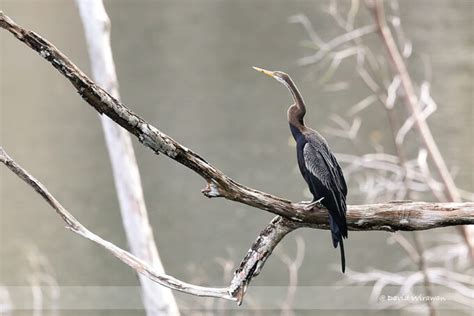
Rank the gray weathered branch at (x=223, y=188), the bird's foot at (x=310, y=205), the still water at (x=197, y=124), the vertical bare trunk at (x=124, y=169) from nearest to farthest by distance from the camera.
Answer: the gray weathered branch at (x=223, y=188) → the bird's foot at (x=310, y=205) → the vertical bare trunk at (x=124, y=169) → the still water at (x=197, y=124)

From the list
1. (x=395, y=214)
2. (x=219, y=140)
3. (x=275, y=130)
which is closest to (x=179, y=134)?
(x=219, y=140)

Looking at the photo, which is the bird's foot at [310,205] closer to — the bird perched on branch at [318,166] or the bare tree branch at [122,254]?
the bird perched on branch at [318,166]

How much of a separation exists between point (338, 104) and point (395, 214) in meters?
4.37

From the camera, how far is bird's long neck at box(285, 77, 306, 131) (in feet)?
A: 3.70

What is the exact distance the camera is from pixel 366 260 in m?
4.73

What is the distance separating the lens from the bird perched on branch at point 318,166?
1.12 m

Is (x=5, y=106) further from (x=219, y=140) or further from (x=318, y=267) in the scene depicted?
(x=318, y=267)

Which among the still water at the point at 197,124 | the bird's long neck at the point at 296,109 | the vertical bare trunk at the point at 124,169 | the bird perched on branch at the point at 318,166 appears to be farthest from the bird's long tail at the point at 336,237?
the still water at the point at 197,124

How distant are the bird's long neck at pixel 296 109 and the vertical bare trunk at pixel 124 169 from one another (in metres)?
1.51

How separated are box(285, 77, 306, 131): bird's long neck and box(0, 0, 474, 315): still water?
9.94 ft

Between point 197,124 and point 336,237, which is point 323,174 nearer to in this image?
point 336,237

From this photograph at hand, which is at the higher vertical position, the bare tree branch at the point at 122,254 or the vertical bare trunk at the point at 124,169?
the vertical bare trunk at the point at 124,169

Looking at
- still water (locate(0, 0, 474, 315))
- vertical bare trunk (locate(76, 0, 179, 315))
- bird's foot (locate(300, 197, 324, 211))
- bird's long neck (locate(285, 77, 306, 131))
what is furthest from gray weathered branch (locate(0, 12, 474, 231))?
still water (locate(0, 0, 474, 315))

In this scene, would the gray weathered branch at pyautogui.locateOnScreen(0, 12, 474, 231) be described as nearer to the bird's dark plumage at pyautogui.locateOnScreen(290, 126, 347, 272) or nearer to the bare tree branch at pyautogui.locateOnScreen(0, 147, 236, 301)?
the bird's dark plumage at pyautogui.locateOnScreen(290, 126, 347, 272)
